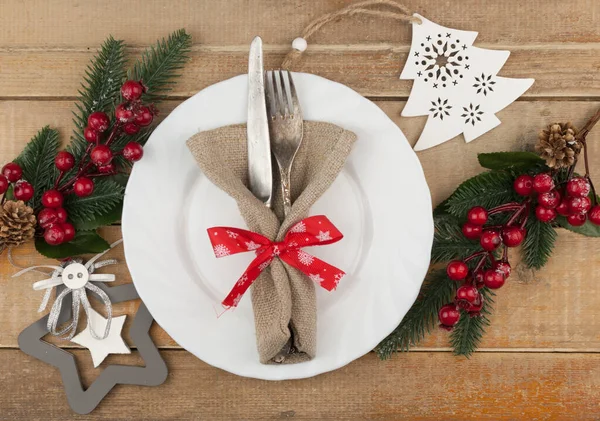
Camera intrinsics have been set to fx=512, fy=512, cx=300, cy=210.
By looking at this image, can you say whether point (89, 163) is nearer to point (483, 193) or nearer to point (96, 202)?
point (96, 202)

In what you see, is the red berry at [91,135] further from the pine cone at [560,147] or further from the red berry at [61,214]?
the pine cone at [560,147]

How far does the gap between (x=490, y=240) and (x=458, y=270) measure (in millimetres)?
63

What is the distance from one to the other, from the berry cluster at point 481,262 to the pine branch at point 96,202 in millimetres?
511

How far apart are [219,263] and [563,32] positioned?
0.67 metres

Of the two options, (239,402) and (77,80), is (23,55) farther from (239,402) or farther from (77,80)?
(239,402)

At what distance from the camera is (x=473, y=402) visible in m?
0.84

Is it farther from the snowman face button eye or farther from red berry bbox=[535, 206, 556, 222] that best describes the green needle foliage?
red berry bbox=[535, 206, 556, 222]

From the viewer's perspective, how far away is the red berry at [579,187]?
723mm

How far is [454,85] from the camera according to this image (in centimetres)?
82

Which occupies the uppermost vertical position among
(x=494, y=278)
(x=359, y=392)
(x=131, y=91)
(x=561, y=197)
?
(x=131, y=91)

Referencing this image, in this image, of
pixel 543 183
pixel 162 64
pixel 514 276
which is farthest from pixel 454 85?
pixel 162 64

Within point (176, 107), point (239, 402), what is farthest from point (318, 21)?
point (239, 402)

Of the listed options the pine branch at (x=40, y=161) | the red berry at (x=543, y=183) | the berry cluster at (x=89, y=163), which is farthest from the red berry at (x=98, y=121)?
the red berry at (x=543, y=183)

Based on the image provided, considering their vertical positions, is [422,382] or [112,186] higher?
[112,186]
